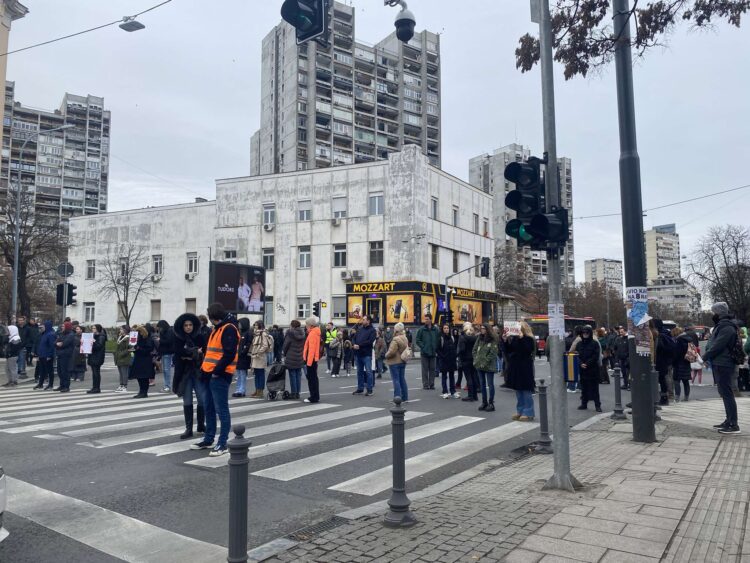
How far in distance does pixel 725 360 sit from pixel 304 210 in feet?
118

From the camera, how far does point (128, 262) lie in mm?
46812

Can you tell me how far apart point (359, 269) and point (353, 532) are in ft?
119

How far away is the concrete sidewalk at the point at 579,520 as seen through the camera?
4.12 metres

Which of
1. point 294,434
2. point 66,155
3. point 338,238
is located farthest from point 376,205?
point 66,155

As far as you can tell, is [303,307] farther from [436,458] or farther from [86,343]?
[436,458]

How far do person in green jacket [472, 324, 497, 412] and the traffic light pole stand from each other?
5.35 meters

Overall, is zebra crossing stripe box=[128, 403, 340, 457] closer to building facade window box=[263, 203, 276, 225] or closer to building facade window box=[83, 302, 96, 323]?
building facade window box=[263, 203, 276, 225]

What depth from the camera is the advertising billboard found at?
24797 millimetres

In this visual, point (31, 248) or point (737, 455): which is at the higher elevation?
point (31, 248)

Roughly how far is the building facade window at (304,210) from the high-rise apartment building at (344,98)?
27911 millimetres

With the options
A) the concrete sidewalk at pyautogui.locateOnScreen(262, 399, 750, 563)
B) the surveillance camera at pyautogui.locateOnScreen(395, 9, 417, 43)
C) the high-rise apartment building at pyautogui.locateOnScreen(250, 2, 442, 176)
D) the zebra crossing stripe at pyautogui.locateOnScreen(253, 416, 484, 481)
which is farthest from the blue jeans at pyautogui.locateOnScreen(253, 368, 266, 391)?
the high-rise apartment building at pyautogui.locateOnScreen(250, 2, 442, 176)

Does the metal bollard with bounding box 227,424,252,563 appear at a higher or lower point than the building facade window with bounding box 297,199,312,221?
lower

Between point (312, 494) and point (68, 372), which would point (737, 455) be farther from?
point (68, 372)

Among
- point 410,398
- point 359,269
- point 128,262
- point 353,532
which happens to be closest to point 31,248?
point 128,262
